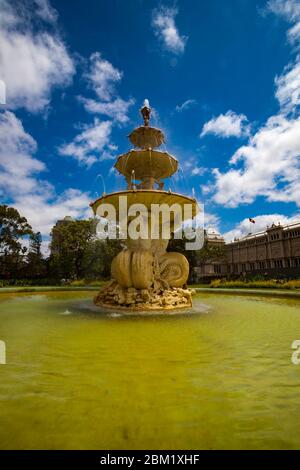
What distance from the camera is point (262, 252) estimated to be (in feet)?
165

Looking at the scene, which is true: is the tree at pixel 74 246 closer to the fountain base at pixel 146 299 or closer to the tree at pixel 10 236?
the tree at pixel 10 236

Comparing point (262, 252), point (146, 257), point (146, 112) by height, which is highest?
point (146, 112)

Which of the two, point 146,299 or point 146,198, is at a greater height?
point 146,198

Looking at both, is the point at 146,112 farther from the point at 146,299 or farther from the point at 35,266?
the point at 35,266

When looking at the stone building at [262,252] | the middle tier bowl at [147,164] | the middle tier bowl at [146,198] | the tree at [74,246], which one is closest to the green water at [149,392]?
the middle tier bowl at [146,198]

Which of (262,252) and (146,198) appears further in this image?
(262,252)

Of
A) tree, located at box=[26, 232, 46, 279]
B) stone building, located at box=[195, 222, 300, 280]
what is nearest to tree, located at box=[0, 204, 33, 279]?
tree, located at box=[26, 232, 46, 279]

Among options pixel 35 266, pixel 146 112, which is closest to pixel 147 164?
pixel 146 112

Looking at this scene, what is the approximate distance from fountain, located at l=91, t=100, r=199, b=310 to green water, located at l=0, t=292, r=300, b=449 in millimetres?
4338

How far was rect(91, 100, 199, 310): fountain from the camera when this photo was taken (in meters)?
9.42

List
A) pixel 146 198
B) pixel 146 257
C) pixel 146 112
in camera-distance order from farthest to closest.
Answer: pixel 146 112 < pixel 146 198 < pixel 146 257

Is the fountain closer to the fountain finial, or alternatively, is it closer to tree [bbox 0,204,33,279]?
the fountain finial

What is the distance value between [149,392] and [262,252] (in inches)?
2064

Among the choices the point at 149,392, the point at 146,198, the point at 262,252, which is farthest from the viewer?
the point at 262,252
